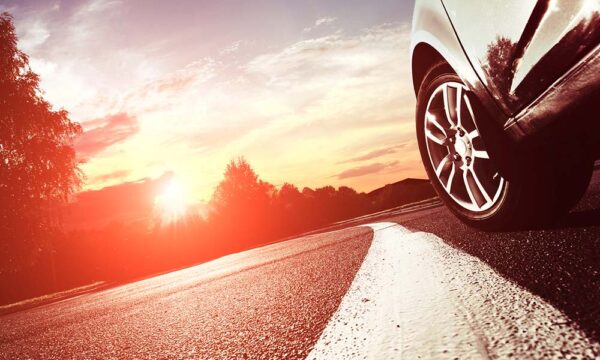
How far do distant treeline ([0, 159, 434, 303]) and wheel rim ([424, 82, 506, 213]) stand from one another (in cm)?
2398

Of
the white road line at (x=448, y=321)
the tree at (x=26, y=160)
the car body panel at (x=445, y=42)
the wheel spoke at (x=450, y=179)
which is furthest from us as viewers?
the tree at (x=26, y=160)

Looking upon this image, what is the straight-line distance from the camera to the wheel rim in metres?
2.31

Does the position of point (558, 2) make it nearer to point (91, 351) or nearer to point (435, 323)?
point (435, 323)

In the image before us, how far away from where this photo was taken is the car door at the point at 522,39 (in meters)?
1.44

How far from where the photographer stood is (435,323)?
3.69ft

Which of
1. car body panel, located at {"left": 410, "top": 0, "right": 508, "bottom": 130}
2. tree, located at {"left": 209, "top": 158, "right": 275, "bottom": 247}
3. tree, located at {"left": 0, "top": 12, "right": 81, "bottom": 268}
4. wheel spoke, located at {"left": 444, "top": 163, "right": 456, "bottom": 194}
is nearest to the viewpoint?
car body panel, located at {"left": 410, "top": 0, "right": 508, "bottom": 130}

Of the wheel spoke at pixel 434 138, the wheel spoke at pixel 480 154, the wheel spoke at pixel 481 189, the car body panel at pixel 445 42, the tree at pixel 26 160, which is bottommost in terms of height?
the wheel spoke at pixel 481 189

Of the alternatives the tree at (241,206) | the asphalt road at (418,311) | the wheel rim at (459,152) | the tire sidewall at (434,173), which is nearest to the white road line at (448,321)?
the asphalt road at (418,311)

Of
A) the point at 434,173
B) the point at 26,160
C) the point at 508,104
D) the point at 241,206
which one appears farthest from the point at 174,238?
the point at 508,104

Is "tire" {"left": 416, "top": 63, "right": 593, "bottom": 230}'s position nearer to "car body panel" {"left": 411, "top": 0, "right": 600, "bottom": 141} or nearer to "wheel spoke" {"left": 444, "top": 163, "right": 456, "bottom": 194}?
"wheel spoke" {"left": 444, "top": 163, "right": 456, "bottom": 194}

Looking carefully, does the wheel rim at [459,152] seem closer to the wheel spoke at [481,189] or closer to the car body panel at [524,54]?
the wheel spoke at [481,189]

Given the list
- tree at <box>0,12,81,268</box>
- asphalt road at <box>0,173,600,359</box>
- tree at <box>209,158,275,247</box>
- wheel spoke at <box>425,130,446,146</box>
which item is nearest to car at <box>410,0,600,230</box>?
wheel spoke at <box>425,130,446,146</box>

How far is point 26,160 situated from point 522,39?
78.4 feet

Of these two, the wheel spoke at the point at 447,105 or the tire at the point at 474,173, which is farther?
the wheel spoke at the point at 447,105
